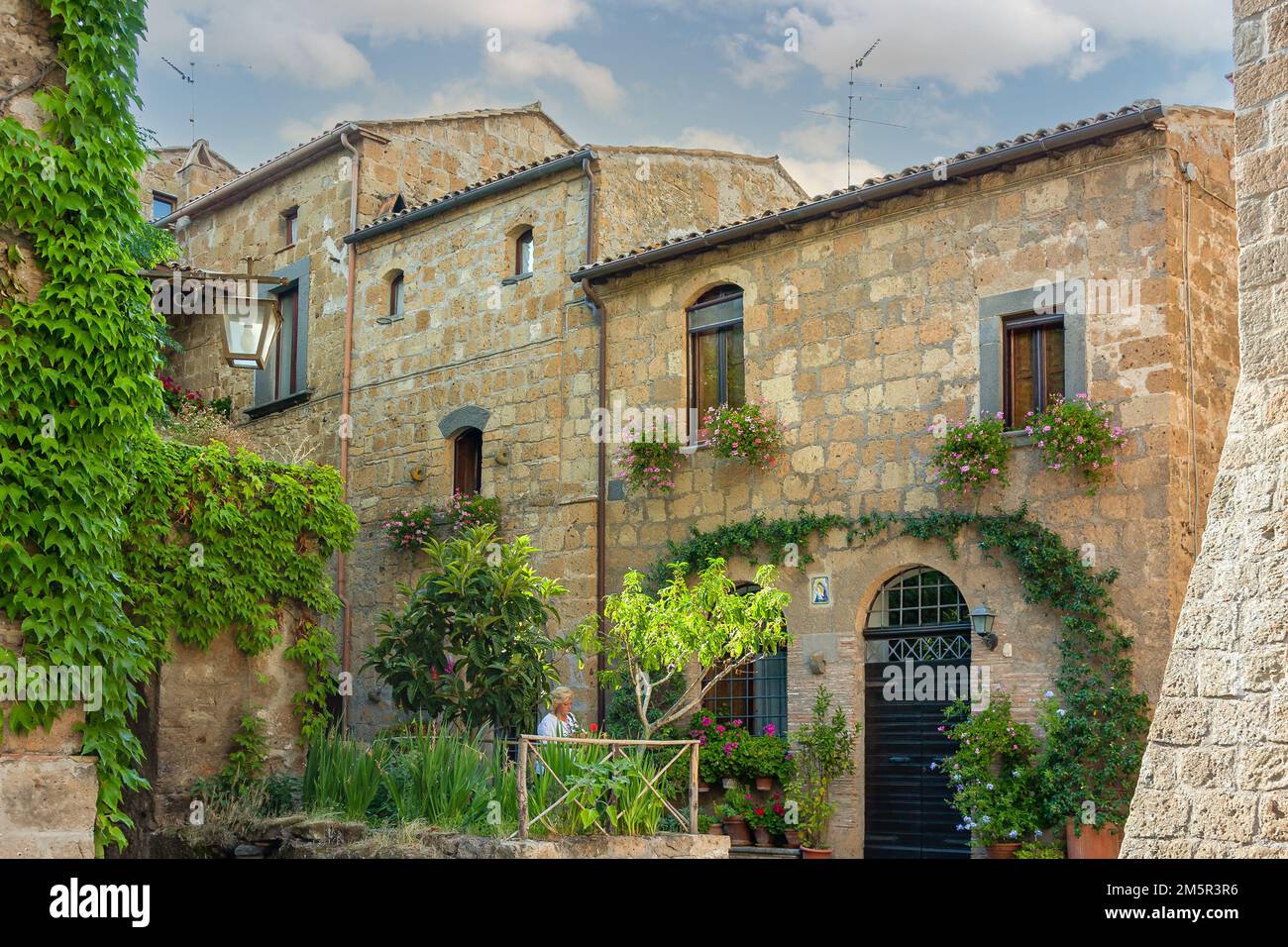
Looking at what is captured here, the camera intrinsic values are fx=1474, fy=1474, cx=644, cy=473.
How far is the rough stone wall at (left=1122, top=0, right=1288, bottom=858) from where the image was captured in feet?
18.1

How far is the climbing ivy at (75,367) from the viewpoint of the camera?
7.68 m

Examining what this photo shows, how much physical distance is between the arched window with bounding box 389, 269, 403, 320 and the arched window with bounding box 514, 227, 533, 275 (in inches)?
78.2

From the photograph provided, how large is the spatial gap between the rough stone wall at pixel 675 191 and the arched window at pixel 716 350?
67.3 inches

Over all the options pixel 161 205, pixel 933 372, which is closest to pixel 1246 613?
pixel 933 372

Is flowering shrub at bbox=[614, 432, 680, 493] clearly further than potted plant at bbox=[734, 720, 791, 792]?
Yes

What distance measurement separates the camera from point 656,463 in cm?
1471

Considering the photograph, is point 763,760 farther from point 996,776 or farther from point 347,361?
point 347,361

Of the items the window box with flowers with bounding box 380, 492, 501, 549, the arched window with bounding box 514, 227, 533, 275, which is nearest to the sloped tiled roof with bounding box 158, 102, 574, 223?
the arched window with bounding box 514, 227, 533, 275

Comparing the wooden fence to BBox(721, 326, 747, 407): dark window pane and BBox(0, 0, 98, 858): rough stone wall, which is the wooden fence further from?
BBox(721, 326, 747, 407): dark window pane

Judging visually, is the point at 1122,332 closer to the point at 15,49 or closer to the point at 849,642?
the point at 849,642

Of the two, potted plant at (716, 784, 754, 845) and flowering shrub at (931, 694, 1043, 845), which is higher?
flowering shrub at (931, 694, 1043, 845)

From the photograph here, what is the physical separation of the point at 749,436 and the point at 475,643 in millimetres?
A: 3708

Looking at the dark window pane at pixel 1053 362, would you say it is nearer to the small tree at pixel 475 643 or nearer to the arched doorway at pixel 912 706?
the arched doorway at pixel 912 706

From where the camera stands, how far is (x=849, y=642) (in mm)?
13039
